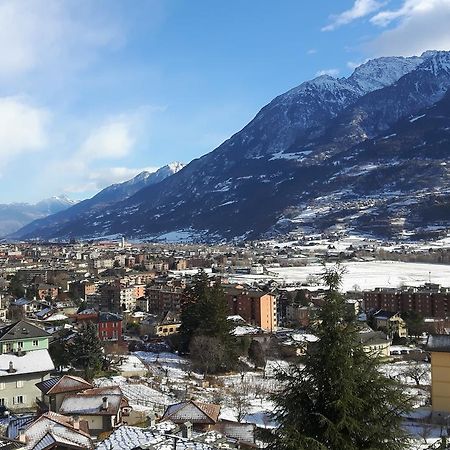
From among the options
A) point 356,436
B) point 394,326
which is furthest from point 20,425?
Answer: point 394,326

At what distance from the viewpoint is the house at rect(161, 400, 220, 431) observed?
16.7 meters

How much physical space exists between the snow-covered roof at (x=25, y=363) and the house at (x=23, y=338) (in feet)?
4.53

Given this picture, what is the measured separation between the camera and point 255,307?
51438 mm

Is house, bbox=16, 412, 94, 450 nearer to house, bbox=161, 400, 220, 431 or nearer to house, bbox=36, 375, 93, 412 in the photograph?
house, bbox=161, 400, 220, 431

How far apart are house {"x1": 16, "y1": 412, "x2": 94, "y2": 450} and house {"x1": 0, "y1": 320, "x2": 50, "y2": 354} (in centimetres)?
1293

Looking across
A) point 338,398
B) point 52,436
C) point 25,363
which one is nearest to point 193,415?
point 52,436

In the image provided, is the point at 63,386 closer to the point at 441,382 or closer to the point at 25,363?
the point at 25,363

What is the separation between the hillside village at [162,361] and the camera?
13.7m

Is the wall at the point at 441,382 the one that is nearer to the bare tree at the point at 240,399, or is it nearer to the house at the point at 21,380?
the bare tree at the point at 240,399

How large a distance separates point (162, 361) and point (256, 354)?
592 cm

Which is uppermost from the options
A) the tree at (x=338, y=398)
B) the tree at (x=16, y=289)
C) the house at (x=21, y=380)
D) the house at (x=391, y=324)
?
the tree at (x=338, y=398)

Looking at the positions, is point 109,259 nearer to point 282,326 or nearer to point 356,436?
point 282,326

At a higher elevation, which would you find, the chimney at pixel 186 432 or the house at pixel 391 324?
the chimney at pixel 186 432

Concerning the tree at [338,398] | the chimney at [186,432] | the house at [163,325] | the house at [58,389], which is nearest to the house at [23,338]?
the house at [58,389]
